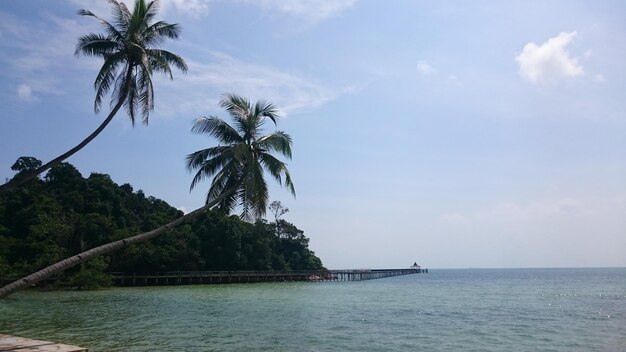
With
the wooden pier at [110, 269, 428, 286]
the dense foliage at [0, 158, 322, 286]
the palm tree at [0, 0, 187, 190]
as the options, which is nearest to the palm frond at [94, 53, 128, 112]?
the palm tree at [0, 0, 187, 190]

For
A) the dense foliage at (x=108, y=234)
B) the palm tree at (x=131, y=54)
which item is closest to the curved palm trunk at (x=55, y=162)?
the palm tree at (x=131, y=54)

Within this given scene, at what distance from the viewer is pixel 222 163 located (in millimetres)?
15641

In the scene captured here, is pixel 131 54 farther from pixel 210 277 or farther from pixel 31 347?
pixel 210 277

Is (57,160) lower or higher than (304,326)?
higher

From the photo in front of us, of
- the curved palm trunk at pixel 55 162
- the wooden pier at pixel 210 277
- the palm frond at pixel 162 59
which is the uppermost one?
the palm frond at pixel 162 59

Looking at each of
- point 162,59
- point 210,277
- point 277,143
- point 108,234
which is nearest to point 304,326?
point 277,143

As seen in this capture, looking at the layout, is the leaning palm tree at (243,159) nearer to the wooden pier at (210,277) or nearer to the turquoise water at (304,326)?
the turquoise water at (304,326)

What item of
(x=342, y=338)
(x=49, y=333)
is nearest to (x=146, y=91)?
(x=49, y=333)

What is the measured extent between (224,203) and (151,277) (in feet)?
130

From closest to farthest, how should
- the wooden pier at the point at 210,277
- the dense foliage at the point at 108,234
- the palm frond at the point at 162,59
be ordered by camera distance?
the palm frond at the point at 162,59 → the dense foliage at the point at 108,234 → the wooden pier at the point at 210,277

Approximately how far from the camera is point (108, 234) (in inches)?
1951

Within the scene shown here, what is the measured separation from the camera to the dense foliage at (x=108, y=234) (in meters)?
42.4

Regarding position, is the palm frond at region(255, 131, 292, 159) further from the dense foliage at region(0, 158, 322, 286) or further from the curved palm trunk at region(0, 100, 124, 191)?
the dense foliage at region(0, 158, 322, 286)

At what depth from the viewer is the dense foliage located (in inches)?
1671
